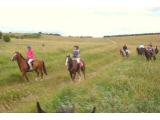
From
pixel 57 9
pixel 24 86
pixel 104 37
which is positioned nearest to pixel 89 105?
pixel 104 37

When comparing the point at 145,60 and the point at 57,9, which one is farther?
the point at 145,60

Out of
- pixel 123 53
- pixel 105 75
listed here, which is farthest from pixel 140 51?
pixel 105 75

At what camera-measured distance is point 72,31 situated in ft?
16.9

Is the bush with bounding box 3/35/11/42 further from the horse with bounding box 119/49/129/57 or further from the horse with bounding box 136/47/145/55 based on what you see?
the horse with bounding box 136/47/145/55

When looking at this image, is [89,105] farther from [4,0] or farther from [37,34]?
[4,0]

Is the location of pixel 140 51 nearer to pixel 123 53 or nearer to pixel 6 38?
pixel 123 53

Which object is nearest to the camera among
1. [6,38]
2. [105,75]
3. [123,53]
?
[6,38]

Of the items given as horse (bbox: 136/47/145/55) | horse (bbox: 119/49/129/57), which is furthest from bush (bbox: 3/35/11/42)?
horse (bbox: 136/47/145/55)

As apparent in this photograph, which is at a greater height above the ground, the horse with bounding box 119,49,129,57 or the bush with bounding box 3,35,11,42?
the bush with bounding box 3,35,11,42

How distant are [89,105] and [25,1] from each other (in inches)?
60.1

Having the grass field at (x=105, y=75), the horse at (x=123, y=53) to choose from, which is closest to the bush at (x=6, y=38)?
the grass field at (x=105, y=75)

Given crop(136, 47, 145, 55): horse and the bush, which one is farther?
crop(136, 47, 145, 55): horse

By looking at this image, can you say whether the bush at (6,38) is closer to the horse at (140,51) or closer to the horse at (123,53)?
the horse at (123,53)

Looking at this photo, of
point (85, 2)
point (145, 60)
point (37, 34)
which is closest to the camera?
point (85, 2)
